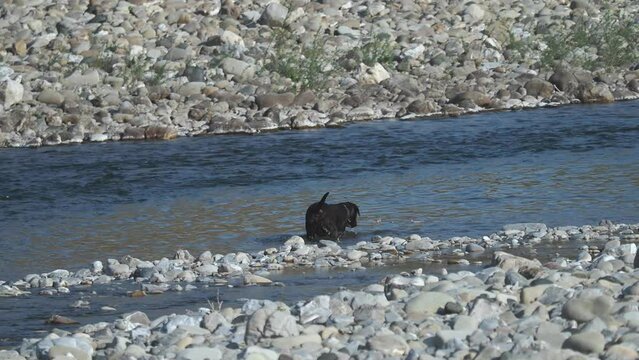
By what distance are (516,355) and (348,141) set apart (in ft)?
41.0

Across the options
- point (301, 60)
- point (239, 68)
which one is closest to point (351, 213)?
point (239, 68)

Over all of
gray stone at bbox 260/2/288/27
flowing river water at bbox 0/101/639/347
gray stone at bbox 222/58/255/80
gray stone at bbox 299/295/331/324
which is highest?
gray stone at bbox 260/2/288/27

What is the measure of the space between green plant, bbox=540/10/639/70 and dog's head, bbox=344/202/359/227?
12.1 metres

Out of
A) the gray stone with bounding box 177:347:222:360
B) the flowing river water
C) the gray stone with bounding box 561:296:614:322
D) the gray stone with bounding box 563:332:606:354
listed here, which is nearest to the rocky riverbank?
the flowing river water

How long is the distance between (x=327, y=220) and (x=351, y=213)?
13.3 inches

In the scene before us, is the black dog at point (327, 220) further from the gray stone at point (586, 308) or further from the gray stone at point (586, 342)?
the gray stone at point (586, 342)

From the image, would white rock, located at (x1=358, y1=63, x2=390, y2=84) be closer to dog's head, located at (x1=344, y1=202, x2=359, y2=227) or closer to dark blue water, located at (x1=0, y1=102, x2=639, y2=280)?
dark blue water, located at (x1=0, y1=102, x2=639, y2=280)

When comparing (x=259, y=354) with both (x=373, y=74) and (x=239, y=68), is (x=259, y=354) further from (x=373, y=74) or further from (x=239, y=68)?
(x=373, y=74)

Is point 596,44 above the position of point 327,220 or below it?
above

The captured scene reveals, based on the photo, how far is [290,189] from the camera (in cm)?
1577

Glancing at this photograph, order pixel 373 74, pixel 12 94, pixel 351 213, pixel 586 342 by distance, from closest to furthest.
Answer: pixel 586 342 < pixel 351 213 < pixel 12 94 < pixel 373 74

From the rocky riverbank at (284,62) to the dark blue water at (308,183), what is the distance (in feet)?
2.94

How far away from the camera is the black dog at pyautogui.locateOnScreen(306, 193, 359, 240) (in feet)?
40.8

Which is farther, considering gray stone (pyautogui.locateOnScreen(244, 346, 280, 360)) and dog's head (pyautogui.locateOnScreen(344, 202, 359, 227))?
dog's head (pyautogui.locateOnScreen(344, 202, 359, 227))
